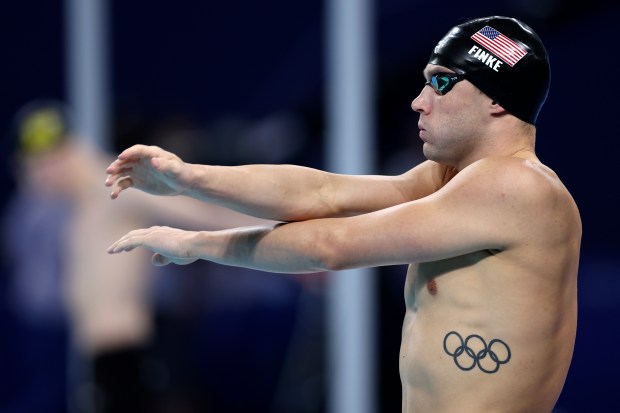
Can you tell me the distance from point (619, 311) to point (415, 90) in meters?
2.39

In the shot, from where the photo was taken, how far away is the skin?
3.05m

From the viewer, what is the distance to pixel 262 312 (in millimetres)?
7355

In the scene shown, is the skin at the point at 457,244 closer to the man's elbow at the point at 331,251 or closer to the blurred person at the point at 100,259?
the man's elbow at the point at 331,251

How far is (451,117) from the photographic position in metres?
3.23

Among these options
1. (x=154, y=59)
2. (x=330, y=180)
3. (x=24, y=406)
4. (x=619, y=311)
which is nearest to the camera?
(x=330, y=180)

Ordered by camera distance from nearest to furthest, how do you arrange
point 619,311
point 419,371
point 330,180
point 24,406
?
1. point 419,371
2. point 330,180
3. point 619,311
4. point 24,406

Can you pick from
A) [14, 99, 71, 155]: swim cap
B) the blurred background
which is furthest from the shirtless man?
[14, 99, 71, 155]: swim cap

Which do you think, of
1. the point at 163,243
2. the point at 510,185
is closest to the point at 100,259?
the point at 163,243

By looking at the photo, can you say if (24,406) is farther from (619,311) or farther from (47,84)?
(619,311)

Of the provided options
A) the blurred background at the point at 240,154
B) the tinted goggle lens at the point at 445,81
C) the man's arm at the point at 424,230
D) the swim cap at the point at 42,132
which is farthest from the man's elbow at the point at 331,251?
the swim cap at the point at 42,132

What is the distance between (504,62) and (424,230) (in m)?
0.55

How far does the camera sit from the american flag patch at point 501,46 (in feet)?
10.3

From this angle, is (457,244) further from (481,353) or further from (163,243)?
(163,243)

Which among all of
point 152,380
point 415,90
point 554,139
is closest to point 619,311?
point 554,139
